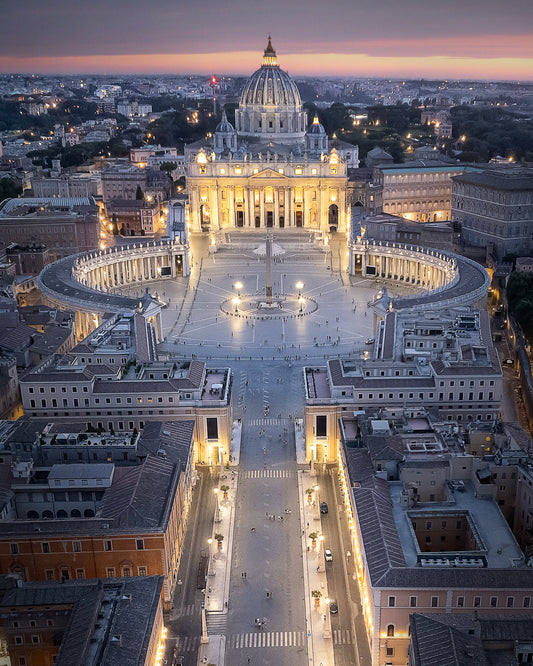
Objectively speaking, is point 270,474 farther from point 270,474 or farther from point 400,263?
point 400,263

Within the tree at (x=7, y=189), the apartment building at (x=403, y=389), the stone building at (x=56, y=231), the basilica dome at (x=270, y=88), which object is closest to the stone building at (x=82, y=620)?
the apartment building at (x=403, y=389)

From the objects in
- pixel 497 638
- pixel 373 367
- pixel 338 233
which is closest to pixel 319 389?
pixel 373 367

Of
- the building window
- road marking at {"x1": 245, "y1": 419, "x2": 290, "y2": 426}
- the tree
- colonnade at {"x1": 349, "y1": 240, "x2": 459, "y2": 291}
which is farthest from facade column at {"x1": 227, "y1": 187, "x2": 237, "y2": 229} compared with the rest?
the building window

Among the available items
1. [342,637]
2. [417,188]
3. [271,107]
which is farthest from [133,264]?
[342,637]

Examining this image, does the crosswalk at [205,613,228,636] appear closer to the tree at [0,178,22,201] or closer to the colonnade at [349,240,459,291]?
the colonnade at [349,240,459,291]

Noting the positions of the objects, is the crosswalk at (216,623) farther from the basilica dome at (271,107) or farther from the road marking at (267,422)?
the basilica dome at (271,107)

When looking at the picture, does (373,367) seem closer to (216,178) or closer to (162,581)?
(162,581)
